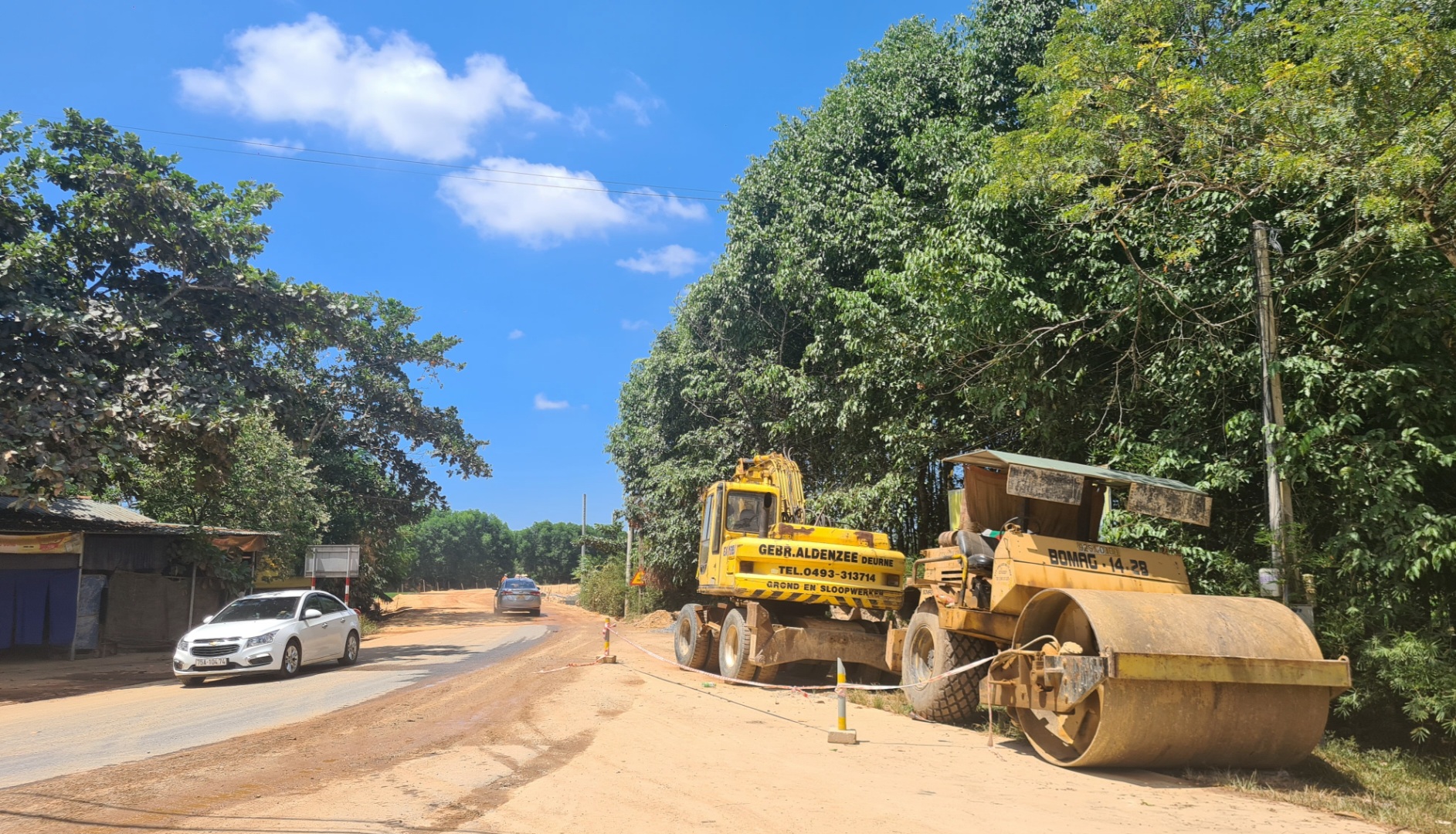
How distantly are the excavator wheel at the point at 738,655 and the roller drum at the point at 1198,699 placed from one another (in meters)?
6.53

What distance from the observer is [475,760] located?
294 inches

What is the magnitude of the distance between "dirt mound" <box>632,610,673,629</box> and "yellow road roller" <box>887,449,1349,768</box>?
22.5 m

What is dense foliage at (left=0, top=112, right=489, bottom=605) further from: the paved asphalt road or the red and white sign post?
the paved asphalt road

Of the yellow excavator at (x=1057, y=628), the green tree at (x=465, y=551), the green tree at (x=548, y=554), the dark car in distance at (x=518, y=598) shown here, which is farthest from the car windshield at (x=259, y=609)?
the green tree at (x=548, y=554)

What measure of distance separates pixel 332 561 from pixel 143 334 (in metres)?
13.1

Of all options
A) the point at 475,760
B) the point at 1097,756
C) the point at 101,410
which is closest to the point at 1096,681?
the point at 1097,756

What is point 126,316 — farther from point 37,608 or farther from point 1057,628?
point 1057,628

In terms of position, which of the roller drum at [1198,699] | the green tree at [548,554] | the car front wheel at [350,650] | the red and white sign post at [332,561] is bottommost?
the green tree at [548,554]

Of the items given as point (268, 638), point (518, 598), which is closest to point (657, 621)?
point (518, 598)

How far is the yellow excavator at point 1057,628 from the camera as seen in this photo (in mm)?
6887

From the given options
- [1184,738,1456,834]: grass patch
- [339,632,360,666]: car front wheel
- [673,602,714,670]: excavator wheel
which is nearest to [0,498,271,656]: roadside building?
[339,632,360,666]: car front wheel

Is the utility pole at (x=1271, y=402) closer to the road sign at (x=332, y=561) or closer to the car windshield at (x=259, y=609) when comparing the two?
the car windshield at (x=259, y=609)

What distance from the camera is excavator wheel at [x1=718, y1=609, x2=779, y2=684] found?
13359 millimetres

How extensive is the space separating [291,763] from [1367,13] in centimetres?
1205
